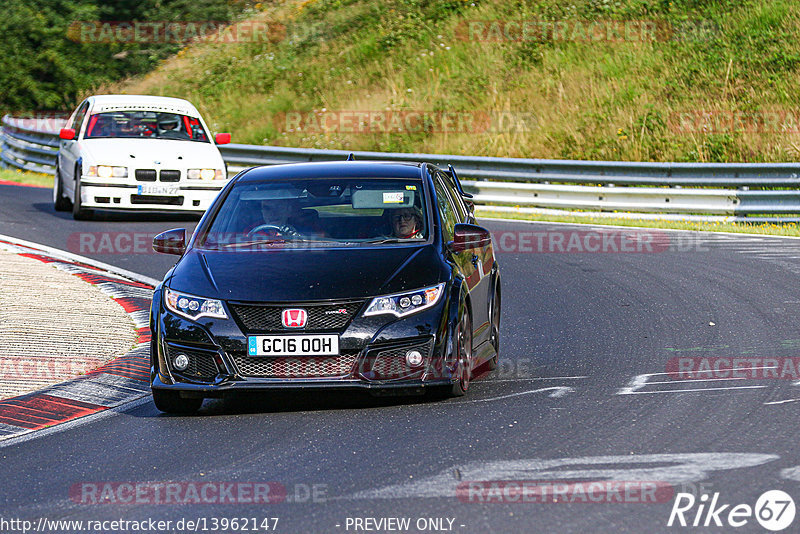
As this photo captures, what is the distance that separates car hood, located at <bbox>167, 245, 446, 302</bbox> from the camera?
287 inches

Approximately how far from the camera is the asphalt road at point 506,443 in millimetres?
5316

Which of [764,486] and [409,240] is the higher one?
[409,240]

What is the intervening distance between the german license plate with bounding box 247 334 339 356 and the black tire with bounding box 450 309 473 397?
2.51ft

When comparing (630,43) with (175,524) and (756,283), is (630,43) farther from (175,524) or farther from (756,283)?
(175,524)

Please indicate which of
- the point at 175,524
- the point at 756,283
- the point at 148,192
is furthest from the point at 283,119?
the point at 175,524

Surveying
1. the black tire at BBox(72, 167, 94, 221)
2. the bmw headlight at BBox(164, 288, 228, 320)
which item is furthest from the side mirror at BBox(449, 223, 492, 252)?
the black tire at BBox(72, 167, 94, 221)

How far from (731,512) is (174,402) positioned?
3.67 meters

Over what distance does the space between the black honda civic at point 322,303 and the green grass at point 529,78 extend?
53.2 feet

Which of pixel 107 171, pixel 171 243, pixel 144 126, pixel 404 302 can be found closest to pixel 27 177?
pixel 144 126

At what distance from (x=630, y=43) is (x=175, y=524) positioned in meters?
27.4

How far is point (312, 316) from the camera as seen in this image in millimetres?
7199

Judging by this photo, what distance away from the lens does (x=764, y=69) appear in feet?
91.9

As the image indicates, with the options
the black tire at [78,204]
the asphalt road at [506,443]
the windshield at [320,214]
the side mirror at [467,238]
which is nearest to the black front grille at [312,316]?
the asphalt road at [506,443]

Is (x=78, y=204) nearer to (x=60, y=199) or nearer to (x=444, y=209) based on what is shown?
(x=60, y=199)
